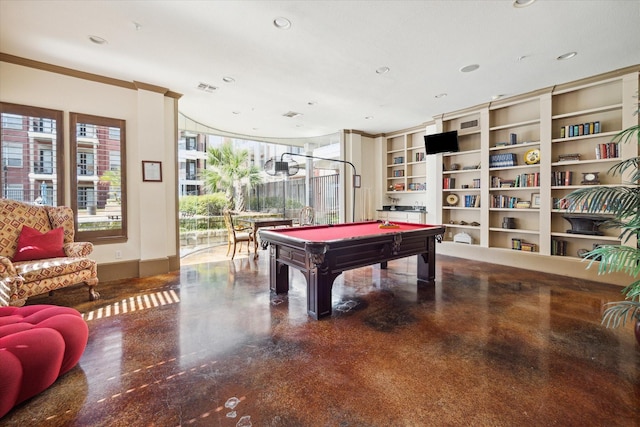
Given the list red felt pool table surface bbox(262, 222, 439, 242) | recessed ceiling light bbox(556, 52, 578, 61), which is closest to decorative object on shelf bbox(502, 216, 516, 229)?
red felt pool table surface bbox(262, 222, 439, 242)

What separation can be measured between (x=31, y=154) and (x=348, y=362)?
467 centimetres

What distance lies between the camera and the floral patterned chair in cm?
291

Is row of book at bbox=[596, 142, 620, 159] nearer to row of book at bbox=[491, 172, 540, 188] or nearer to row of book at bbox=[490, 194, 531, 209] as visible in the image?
row of book at bbox=[491, 172, 540, 188]

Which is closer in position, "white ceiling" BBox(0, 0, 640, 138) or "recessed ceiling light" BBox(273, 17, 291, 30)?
"white ceiling" BBox(0, 0, 640, 138)

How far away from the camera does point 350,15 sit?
2746 millimetres

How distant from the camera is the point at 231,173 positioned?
7051 mm

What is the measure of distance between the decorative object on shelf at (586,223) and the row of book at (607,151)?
34.9 inches

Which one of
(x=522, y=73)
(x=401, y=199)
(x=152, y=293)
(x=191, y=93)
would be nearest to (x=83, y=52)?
(x=191, y=93)

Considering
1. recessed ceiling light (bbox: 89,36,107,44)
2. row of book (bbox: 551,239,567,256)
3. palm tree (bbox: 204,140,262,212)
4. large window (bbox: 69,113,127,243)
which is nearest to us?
recessed ceiling light (bbox: 89,36,107,44)

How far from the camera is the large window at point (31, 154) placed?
11.6ft

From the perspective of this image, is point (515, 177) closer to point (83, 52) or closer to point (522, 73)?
point (522, 73)

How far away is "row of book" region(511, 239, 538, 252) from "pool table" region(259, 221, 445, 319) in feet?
7.06

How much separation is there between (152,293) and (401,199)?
6055 millimetres

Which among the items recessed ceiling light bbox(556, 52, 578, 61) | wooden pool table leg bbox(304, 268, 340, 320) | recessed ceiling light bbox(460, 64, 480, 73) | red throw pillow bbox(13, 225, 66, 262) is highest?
recessed ceiling light bbox(460, 64, 480, 73)
